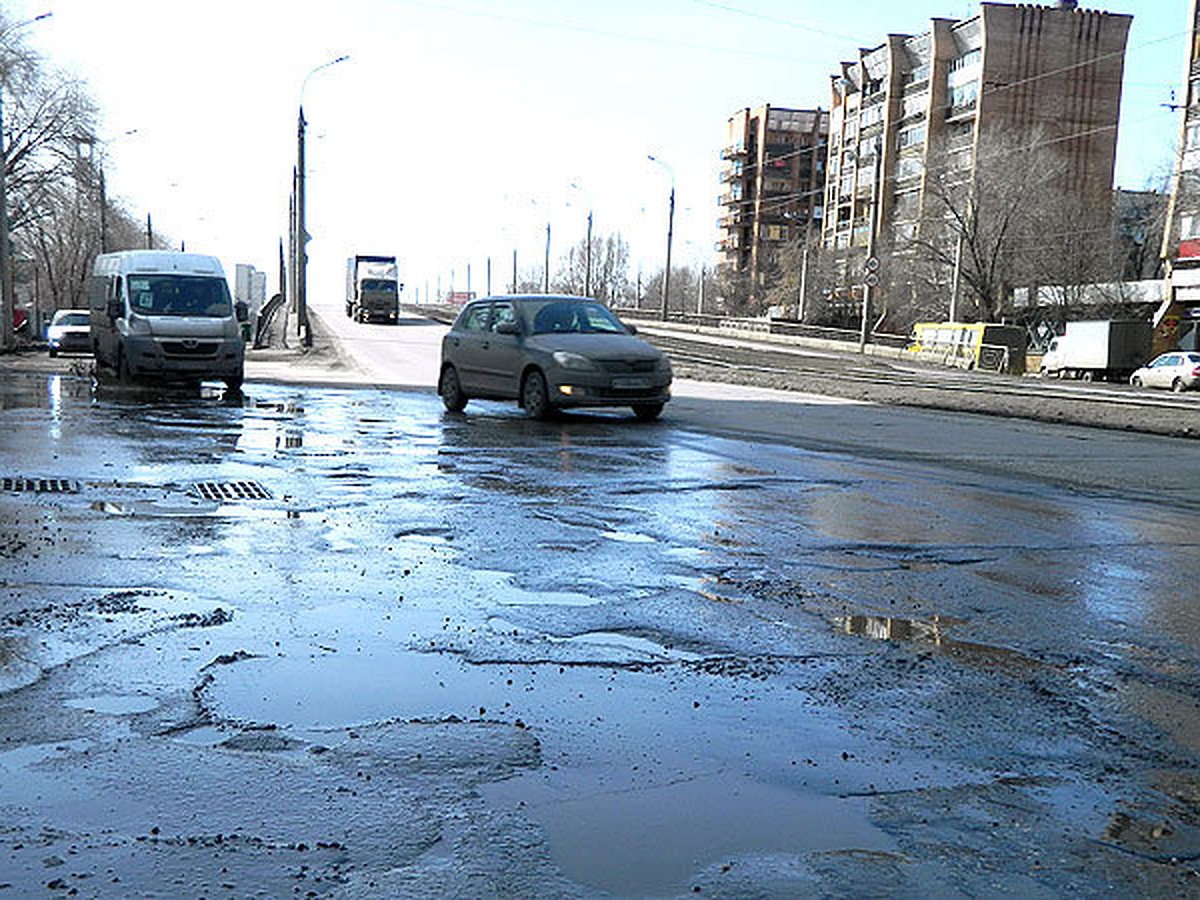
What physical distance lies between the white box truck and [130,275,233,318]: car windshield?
4175 centimetres

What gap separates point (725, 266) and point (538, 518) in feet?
408

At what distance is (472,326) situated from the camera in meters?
18.5

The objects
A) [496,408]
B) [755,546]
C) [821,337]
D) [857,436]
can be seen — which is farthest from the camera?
[821,337]

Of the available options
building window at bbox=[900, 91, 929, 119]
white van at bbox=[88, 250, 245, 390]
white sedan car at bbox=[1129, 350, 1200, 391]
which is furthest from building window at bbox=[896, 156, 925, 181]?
white van at bbox=[88, 250, 245, 390]

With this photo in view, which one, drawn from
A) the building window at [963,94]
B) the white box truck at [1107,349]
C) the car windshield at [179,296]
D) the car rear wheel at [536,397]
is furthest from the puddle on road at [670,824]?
the building window at [963,94]

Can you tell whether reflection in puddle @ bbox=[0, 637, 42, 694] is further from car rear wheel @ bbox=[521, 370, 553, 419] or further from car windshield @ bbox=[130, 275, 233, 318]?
car windshield @ bbox=[130, 275, 233, 318]

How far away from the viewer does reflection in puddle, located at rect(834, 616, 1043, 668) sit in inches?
208

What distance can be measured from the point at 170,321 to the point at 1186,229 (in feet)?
170

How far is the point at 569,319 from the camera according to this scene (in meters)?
17.5

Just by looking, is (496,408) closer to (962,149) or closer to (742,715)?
(742,715)

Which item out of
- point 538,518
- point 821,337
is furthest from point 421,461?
point 821,337

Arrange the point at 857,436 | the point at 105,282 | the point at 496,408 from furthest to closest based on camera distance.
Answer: the point at 105,282
the point at 496,408
the point at 857,436

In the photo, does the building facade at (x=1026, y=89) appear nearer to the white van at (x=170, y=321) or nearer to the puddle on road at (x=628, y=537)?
the white van at (x=170, y=321)

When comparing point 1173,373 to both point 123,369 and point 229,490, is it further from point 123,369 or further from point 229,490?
point 229,490
